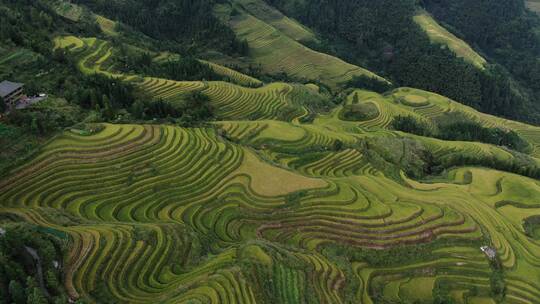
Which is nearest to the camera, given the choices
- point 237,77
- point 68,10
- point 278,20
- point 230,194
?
point 230,194

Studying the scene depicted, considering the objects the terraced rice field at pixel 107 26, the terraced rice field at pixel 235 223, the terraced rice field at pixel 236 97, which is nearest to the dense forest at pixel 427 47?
the terraced rice field at pixel 236 97

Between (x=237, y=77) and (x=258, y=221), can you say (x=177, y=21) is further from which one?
(x=258, y=221)

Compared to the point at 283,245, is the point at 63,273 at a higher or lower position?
higher

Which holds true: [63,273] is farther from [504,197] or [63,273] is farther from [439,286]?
[504,197]

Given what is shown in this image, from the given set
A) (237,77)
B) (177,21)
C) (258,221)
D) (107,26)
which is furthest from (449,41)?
(258,221)

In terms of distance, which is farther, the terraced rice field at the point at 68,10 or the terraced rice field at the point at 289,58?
the terraced rice field at the point at 289,58

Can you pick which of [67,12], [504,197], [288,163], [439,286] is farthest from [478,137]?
[67,12]

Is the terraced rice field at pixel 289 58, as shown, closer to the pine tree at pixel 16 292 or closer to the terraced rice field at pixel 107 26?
the terraced rice field at pixel 107 26
